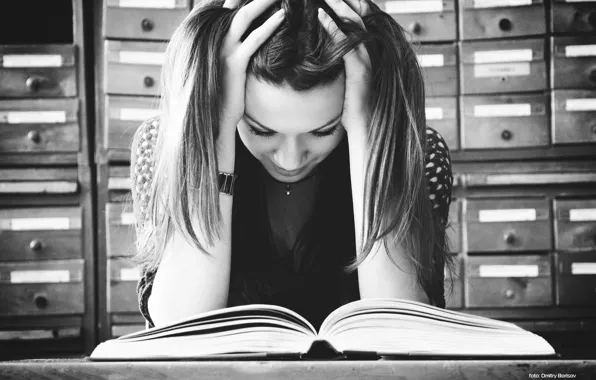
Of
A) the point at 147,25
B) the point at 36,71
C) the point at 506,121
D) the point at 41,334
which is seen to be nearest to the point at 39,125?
the point at 36,71

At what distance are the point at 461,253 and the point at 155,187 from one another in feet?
3.32

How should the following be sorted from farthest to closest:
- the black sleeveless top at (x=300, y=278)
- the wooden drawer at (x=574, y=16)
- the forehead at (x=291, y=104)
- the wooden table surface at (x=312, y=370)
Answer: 1. the wooden drawer at (x=574, y=16)
2. the black sleeveless top at (x=300, y=278)
3. the forehead at (x=291, y=104)
4. the wooden table surface at (x=312, y=370)

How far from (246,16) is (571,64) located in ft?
3.69

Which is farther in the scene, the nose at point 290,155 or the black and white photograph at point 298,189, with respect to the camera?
the nose at point 290,155

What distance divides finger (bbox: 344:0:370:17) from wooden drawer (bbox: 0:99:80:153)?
1027 mm

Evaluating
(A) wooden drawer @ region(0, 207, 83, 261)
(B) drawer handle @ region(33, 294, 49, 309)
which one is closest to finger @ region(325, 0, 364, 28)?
(A) wooden drawer @ region(0, 207, 83, 261)

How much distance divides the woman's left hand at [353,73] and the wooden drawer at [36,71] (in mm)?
1045

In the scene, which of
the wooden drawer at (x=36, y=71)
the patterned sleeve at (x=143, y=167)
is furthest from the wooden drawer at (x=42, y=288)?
the patterned sleeve at (x=143, y=167)

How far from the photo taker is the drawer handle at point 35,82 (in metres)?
1.39

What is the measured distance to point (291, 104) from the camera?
0.55 m

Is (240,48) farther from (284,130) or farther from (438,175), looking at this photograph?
(438,175)

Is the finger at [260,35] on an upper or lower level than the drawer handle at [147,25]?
lower

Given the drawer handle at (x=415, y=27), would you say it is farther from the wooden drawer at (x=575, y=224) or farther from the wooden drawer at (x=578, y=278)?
the wooden drawer at (x=578, y=278)

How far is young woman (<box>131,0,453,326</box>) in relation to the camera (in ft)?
1.84
